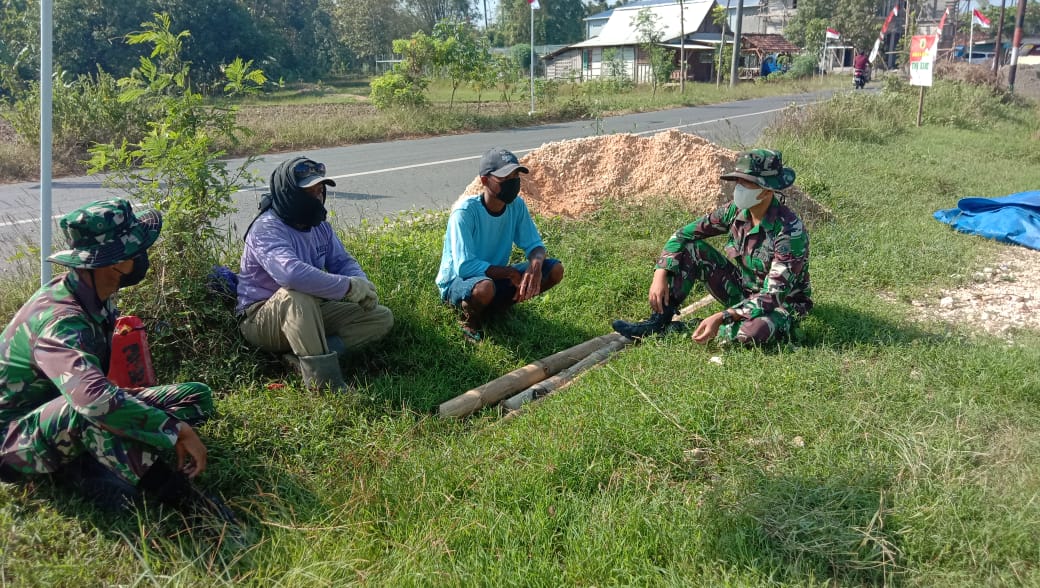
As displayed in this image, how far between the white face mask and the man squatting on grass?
117cm

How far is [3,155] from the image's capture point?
9.64 metres

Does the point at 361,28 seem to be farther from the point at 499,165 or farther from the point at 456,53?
the point at 499,165

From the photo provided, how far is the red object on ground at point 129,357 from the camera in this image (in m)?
2.93

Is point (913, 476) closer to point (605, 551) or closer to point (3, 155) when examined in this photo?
point (605, 551)

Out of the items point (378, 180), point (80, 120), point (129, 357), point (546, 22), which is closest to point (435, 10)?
point (546, 22)

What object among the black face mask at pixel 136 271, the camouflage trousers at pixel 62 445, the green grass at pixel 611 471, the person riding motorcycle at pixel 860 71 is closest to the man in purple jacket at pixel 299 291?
the green grass at pixel 611 471

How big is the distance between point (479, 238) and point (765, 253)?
1.77 meters

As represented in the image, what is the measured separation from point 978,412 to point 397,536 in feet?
8.77

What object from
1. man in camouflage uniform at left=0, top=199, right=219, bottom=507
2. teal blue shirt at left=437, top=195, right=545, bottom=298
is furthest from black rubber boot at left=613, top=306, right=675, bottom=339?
man in camouflage uniform at left=0, top=199, right=219, bottom=507

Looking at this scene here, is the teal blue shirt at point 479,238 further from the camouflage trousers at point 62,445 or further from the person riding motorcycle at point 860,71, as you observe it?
the person riding motorcycle at point 860,71

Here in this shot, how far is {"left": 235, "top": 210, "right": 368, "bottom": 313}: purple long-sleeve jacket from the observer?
11.4 feet

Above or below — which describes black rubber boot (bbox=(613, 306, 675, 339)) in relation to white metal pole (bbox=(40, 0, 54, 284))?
below

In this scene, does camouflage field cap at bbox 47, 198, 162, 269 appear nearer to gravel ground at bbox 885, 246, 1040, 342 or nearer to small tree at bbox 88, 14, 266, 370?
small tree at bbox 88, 14, 266, 370

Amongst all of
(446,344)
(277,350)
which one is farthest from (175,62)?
(446,344)
